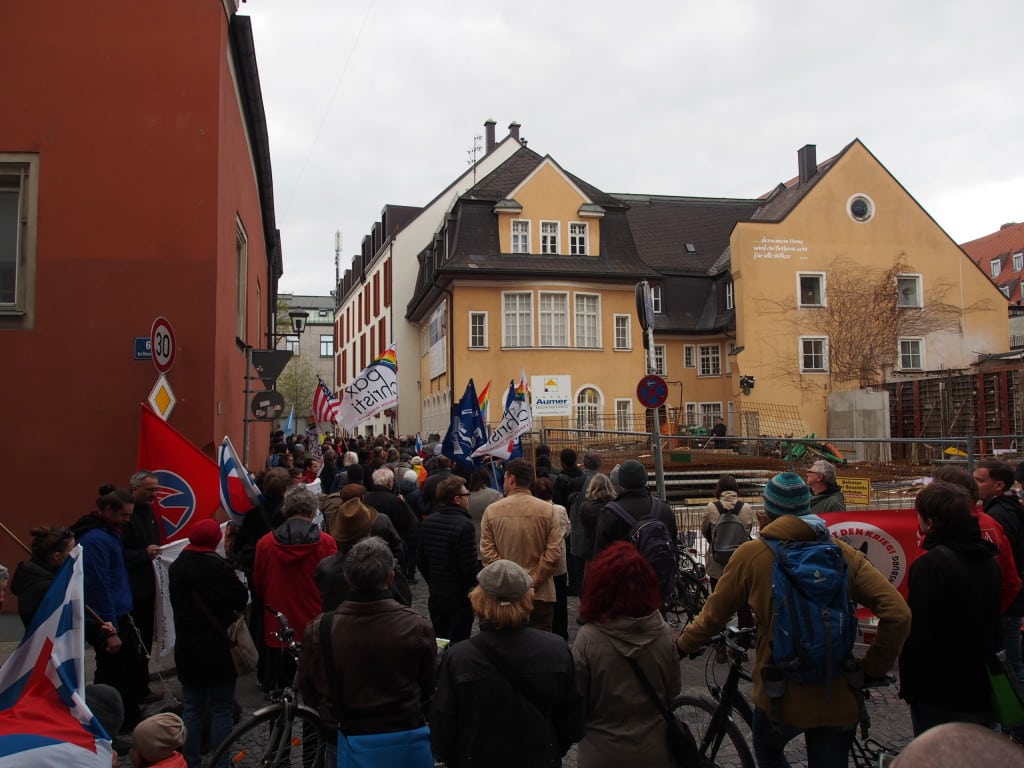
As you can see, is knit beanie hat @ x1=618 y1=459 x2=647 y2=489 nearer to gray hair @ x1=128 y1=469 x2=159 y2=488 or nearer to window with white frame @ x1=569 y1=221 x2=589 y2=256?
gray hair @ x1=128 y1=469 x2=159 y2=488

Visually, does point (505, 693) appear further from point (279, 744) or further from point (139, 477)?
point (139, 477)

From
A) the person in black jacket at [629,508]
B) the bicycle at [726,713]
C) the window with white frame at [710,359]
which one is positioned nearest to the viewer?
the bicycle at [726,713]

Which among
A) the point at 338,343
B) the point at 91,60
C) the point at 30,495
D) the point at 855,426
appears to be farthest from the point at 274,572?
the point at 338,343

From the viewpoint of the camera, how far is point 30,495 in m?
9.84

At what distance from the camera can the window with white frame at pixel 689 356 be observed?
131 ft

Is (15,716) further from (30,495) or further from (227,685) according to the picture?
(30,495)

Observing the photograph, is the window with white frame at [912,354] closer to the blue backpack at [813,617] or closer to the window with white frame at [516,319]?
the window with white frame at [516,319]

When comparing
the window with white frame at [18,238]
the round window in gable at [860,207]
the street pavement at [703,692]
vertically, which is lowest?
the street pavement at [703,692]

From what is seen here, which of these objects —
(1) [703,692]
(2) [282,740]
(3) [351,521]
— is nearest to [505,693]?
(2) [282,740]

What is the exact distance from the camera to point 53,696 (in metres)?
3.35

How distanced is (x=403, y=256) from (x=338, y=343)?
29.4 m

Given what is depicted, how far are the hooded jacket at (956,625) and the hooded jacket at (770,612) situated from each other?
0.48m

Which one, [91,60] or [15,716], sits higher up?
[91,60]

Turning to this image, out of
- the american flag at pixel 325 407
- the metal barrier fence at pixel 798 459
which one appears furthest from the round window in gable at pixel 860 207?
the american flag at pixel 325 407
